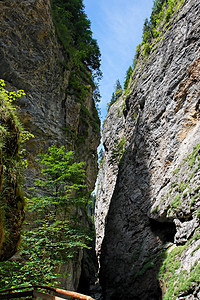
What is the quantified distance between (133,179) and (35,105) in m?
10.0

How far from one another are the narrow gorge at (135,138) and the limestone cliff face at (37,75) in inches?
2.2

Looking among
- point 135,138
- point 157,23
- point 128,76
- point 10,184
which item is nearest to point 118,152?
point 135,138

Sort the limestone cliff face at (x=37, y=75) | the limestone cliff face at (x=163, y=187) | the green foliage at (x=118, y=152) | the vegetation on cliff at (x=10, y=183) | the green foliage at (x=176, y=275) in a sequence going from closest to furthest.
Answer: the vegetation on cliff at (x=10, y=183) < the green foliage at (x=176, y=275) < the limestone cliff face at (x=163, y=187) < the limestone cliff face at (x=37, y=75) < the green foliage at (x=118, y=152)

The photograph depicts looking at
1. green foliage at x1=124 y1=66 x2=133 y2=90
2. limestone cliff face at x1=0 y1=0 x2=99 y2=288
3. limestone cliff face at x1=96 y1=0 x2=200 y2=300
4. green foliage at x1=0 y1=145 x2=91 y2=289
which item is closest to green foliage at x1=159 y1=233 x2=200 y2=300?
limestone cliff face at x1=96 y1=0 x2=200 y2=300

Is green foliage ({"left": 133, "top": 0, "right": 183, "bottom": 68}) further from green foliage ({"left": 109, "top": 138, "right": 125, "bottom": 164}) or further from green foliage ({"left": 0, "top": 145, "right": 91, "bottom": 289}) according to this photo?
green foliage ({"left": 0, "top": 145, "right": 91, "bottom": 289})

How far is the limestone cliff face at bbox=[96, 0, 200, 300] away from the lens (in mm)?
9961

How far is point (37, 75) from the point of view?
1240cm

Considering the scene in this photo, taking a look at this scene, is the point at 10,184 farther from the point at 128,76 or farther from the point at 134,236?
the point at 128,76

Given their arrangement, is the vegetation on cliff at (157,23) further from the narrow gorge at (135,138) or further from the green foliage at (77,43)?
the green foliage at (77,43)

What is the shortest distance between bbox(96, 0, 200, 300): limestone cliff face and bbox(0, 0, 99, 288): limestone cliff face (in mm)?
4716

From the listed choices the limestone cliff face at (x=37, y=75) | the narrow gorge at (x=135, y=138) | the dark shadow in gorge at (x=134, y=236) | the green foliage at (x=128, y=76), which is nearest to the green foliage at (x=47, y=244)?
the narrow gorge at (x=135, y=138)

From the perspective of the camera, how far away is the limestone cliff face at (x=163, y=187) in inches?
392

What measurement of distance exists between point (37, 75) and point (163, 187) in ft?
31.5

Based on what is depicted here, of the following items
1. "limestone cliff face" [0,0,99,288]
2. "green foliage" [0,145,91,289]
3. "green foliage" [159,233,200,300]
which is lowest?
"green foliage" [159,233,200,300]
